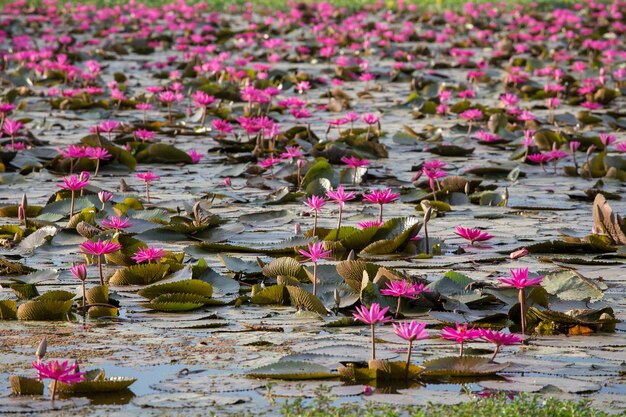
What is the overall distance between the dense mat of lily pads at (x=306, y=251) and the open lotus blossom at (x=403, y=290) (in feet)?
0.05

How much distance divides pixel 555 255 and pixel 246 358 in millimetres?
1842

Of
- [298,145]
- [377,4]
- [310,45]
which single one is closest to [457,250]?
[298,145]

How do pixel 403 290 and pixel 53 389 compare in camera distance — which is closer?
pixel 53 389

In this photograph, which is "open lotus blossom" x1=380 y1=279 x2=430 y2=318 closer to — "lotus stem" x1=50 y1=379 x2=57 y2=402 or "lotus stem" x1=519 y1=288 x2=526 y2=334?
"lotus stem" x1=519 y1=288 x2=526 y2=334

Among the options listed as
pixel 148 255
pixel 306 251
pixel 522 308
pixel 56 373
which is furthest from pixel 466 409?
pixel 306 251

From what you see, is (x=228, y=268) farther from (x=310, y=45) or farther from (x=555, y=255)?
(x=310, y=45)

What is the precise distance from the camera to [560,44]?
15805 mm

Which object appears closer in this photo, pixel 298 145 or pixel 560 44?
pixel 298 145

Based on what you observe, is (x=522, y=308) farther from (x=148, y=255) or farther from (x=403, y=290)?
(x=148, y=255)

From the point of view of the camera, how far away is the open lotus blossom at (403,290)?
3.25 meters

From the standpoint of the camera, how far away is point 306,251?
4410 mm

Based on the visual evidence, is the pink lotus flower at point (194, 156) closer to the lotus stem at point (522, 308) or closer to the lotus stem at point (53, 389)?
the lotus stem at point (522, 308)

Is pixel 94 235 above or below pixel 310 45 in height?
above

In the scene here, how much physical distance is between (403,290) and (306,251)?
122 centimetres
